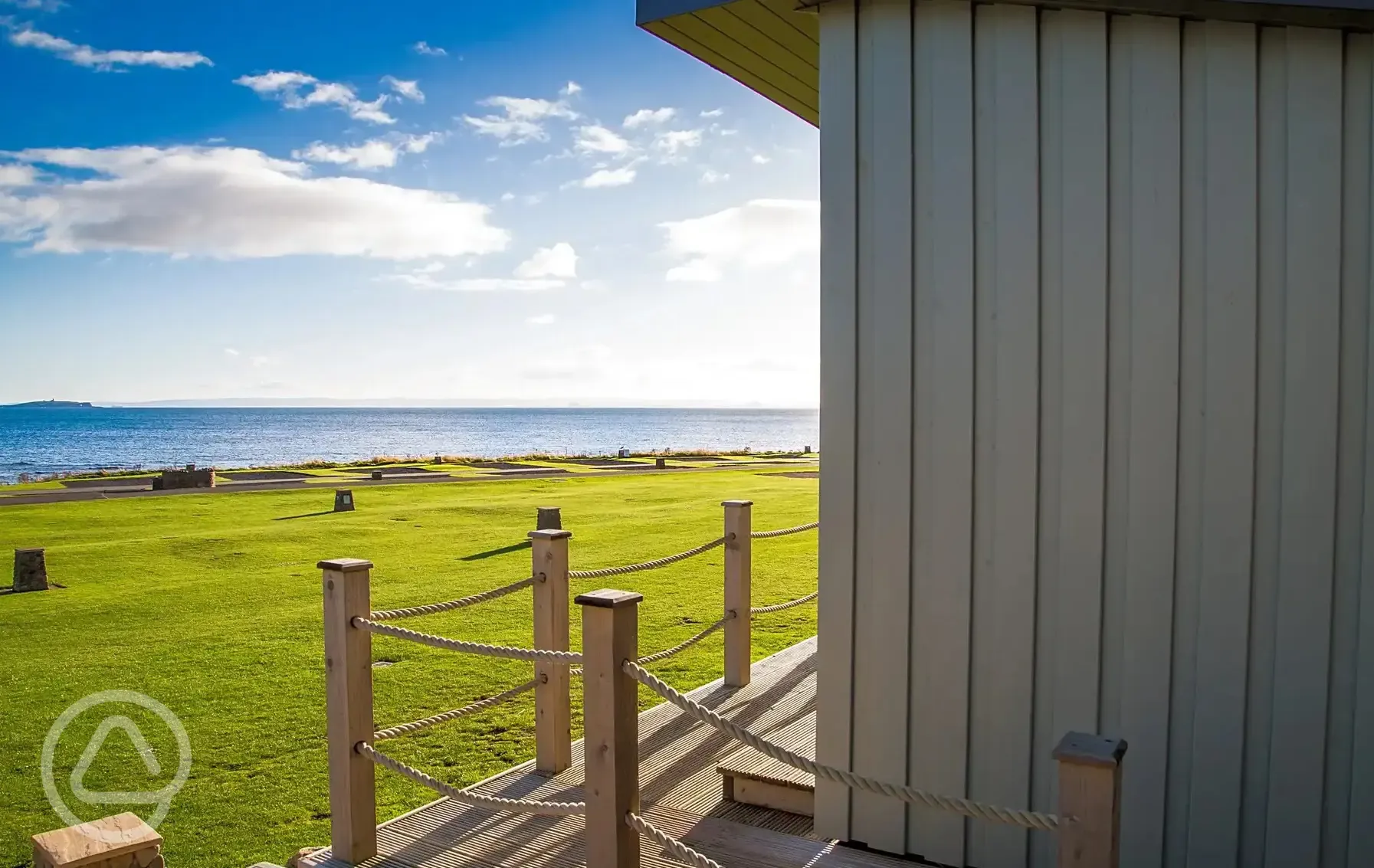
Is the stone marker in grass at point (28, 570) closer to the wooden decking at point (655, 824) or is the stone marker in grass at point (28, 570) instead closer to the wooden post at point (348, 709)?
the wooden decking at point (655, 824)

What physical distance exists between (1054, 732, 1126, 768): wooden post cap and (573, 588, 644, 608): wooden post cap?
1.19m

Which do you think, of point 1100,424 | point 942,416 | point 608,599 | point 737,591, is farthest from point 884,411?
point 737,591

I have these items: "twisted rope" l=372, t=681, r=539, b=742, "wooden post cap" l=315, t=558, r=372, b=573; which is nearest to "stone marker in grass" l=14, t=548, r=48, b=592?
"twisted rope" l=372, t=681, r=539, b=742

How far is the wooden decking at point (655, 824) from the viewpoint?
329cm

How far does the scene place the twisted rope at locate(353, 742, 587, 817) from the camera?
2797 mm

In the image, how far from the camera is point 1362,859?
280cm

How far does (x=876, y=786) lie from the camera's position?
2041mm

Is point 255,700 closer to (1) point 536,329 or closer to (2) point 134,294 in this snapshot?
(2) point 134,294

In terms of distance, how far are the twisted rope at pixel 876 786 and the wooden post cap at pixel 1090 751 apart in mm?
130

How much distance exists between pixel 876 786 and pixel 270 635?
6.73 metres

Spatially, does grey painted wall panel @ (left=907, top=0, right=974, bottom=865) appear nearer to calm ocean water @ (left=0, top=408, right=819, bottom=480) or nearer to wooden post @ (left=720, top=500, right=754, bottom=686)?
wooden post @ (left=720, top=500, right=754, bottom=686)

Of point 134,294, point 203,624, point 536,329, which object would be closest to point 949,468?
point 203,624

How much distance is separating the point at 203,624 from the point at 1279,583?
8.09 metres

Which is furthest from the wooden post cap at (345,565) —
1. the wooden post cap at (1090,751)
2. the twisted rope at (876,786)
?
the wooden post cap at (1090,751)
